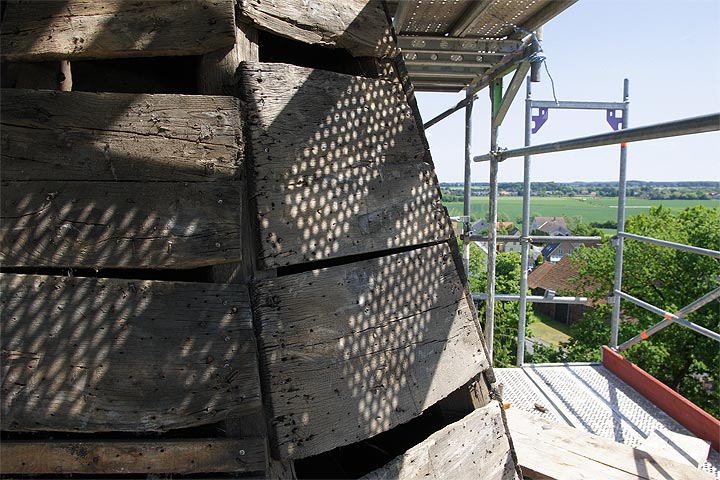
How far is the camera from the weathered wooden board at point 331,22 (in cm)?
228

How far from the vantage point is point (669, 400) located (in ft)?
17.2

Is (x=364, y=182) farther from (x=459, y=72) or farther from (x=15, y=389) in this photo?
(x=459, y=72)

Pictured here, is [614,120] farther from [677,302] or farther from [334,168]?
[677,302]

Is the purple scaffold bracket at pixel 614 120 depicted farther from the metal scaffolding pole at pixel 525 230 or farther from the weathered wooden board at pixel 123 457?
the weathered wooden board at pixel 123 457

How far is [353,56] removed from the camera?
270cm

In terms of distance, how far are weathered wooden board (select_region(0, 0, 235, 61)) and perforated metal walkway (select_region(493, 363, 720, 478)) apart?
164 inches

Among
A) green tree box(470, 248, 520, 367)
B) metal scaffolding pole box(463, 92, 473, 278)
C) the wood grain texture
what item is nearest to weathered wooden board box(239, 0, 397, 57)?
the wood grain texture

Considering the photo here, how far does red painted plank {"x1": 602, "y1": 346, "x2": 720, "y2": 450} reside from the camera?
4.67m

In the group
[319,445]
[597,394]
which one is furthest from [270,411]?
[597,394]

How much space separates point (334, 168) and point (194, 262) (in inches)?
30.1

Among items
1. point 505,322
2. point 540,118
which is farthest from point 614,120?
point 505,322

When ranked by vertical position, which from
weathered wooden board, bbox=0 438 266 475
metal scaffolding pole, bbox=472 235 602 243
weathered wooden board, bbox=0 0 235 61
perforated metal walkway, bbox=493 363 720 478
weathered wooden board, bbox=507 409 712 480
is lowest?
perforated metal walkway, bbox=493 363 720 478

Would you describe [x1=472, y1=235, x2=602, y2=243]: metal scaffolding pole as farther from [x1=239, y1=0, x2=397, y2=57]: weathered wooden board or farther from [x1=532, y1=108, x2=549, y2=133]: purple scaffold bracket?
[x1=239, y1=0, x2=397, y2=57]: weathered wooden board

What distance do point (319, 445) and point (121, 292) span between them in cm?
97
